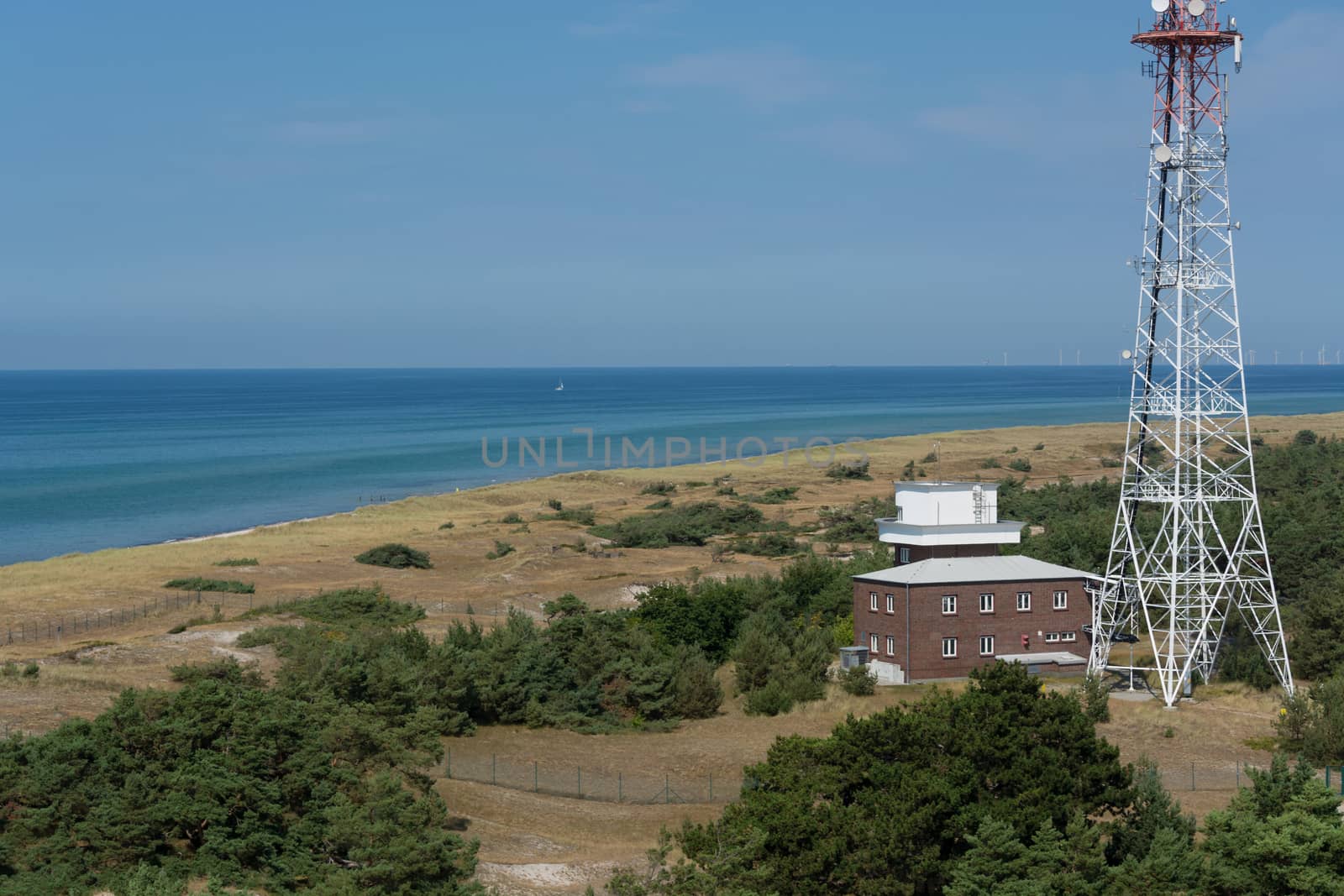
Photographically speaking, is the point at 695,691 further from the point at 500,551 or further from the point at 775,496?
the point at 775,496

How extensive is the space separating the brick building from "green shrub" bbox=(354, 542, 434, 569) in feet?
96.3

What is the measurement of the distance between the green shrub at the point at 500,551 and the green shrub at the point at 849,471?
43.2 meters

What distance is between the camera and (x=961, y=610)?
40656mm

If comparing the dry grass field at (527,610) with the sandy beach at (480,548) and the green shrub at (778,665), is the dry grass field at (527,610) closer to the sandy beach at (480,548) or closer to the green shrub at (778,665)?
the sandy beach at (480,548)

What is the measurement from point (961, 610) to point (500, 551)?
3421cm

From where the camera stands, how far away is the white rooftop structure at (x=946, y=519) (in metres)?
43.3

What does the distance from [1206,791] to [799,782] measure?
1092cm

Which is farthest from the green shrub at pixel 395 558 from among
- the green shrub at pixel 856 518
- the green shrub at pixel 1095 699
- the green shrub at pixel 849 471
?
the green shrub at pixel 849 471

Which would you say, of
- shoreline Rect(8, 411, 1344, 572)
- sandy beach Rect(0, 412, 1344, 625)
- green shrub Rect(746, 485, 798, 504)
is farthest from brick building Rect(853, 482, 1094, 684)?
green shrub Rect(746, 485, 798, 504)

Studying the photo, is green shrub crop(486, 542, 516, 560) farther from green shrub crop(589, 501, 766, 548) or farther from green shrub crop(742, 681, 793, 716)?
green shrub crop(742, 681, 793, 716)

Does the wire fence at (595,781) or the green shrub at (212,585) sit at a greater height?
the green shrub at (212,585)

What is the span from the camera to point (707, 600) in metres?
45.6

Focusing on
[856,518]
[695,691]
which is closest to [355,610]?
[695,691]

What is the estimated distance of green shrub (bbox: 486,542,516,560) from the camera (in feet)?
228
